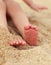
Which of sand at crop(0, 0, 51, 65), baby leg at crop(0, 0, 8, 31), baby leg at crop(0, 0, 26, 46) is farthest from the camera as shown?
baby leg at crop(0, 0, 8, 31)

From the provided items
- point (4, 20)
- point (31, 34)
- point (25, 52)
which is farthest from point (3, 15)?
point (25, 52)

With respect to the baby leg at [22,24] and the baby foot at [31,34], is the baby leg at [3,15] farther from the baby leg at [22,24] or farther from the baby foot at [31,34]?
the baby foot at [31,34]

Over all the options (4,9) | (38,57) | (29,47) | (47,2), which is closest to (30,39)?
(29,47)

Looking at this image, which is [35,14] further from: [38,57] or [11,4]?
[38,57]

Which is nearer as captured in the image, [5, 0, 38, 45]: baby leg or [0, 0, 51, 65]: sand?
[0, 0, 51, 65]: sand

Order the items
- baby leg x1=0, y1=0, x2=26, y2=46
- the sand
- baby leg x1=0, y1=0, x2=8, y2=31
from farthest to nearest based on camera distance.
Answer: baby leg x1=0, y1=0, x2=8, y2=31 → baby leg x1=0, y1=0, x2=26, y2=46 → the sand

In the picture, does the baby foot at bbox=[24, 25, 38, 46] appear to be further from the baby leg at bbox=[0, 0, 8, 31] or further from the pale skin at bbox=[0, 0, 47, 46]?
the baby leg at bbox=[0, 0, 8, 31]

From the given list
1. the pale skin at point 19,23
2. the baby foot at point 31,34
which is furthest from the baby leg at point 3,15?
the baby foot at point 31,34

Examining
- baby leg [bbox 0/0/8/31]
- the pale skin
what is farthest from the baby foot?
baby leg [bbox 0/0/8/31]
